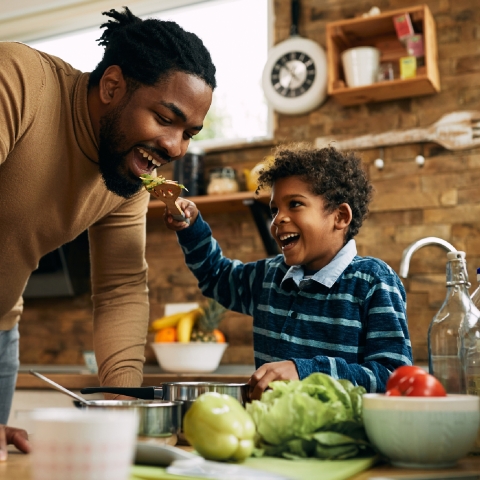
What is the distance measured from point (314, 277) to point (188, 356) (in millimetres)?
1282

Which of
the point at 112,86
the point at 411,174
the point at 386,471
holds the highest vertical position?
the point at 411,174

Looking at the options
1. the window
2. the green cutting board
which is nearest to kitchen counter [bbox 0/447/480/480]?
the green cutting board

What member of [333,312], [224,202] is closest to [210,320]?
[224,202]

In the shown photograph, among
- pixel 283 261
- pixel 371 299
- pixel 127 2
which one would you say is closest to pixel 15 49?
pixel 283 261

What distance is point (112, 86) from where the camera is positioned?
1.57 metres

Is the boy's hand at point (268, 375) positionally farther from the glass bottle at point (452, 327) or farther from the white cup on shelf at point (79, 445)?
the white cup on shelf at point (79, 445)

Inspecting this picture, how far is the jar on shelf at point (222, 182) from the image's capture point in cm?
307

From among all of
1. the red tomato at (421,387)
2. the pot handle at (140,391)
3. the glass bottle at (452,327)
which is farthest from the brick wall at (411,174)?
the red tomato at (421,387)

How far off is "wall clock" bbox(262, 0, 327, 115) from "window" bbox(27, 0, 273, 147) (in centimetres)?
20

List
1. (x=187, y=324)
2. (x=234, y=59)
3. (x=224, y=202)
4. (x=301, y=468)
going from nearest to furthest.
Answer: (x=301, y=468), (x=187, y=324), (x=224, y=202), (x=234, y=59)

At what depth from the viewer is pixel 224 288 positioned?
1885mm

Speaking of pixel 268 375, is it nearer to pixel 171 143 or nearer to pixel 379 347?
pixel 379 347

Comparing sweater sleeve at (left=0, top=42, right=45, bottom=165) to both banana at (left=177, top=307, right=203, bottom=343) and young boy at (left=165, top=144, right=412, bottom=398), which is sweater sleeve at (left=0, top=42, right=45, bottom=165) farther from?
banana at (left=177, top=307, right=203, bottom=343)

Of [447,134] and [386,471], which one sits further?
[447,134]
